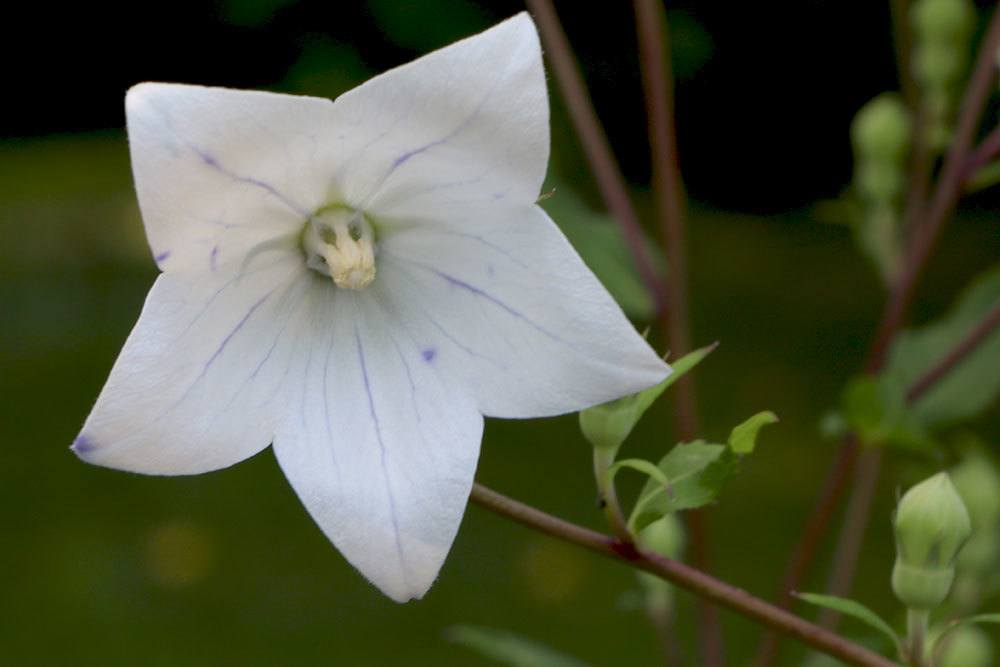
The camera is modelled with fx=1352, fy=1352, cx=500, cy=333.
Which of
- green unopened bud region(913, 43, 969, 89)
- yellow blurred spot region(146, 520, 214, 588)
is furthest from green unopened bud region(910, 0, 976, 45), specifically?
yellow blurred spot region(146, 520, 214, 588)

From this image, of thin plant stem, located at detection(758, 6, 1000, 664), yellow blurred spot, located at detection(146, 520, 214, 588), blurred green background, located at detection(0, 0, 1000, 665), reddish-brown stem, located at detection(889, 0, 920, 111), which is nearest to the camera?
thin plant stem, located at detection(758, 6, 1000, 664)

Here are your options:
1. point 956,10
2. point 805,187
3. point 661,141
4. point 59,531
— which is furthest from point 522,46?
point 805,187

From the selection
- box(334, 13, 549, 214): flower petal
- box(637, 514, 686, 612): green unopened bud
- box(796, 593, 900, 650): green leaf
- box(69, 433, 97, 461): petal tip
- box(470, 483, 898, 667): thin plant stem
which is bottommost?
box(637, 514, 686, 612): green unopened bud

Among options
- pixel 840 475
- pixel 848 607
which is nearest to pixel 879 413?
pixel 840 475

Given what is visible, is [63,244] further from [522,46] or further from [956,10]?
[522,46]

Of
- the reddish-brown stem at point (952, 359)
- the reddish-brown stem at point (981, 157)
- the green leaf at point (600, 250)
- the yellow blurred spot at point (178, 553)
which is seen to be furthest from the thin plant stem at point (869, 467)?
the yellow blurred spot at point (178, 553)

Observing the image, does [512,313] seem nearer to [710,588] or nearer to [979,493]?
[710,588]

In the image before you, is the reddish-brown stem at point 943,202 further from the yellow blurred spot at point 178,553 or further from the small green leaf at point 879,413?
the yellow blurred spot at point 178,553

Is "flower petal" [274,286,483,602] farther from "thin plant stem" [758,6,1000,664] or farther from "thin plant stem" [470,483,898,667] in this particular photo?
"thin plant stem" [758,6,1000,664]
